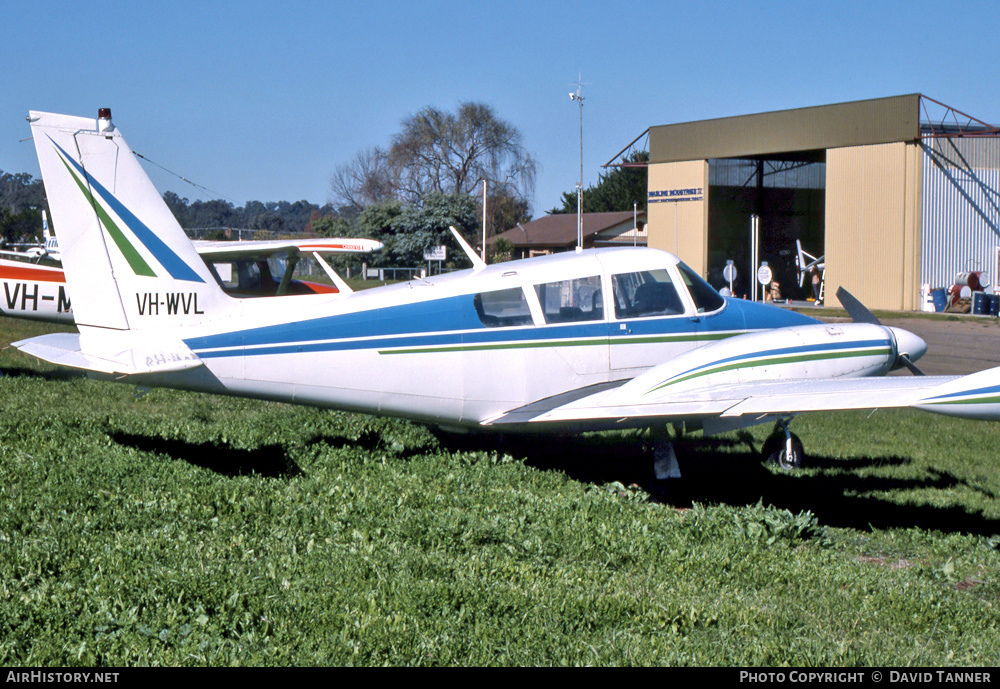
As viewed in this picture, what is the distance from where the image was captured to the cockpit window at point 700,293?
877cm

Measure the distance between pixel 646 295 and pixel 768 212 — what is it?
4219cm

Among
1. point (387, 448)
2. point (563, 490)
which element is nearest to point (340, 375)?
point (387, 448)

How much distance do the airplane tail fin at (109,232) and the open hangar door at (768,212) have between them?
38.5 m

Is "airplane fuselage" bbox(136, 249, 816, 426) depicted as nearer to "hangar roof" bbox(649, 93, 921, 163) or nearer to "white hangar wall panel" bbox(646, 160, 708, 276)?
"hangar roof" bbox(649, 93, 921, 163)

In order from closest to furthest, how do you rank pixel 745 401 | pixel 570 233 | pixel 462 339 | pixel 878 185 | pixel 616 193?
pixel 745 401 → pixel 462 339 → pixel 878 185 → pixel 570 233 → pixel 616 193

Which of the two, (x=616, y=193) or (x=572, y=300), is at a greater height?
(x=616, y=193)

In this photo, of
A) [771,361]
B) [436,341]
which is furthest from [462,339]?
[771,361]

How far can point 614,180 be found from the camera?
8606 cm

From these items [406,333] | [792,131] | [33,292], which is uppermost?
[792,131]

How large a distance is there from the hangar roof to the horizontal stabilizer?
33.9 meters

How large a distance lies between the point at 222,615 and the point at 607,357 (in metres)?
4.60

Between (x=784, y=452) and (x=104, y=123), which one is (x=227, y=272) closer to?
(x=104, y=123)

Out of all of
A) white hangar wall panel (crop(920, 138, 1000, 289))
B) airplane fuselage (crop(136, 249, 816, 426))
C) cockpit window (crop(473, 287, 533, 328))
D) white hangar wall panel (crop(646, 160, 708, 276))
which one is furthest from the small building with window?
cockpit window (crop(473, 287, 533, 328))

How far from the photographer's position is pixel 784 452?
30.1 feet
